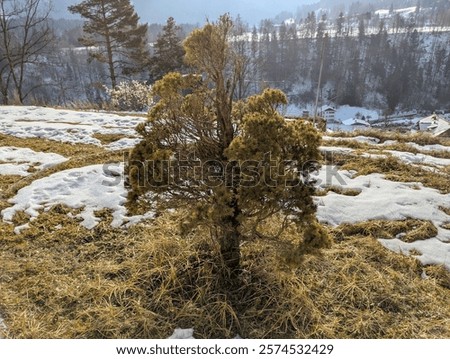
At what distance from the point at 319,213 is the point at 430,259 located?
3.51ft

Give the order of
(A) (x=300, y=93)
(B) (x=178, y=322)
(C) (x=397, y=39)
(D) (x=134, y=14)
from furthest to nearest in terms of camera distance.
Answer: (C) (x=397, y=39) → (A) (x=300, y=93) → (D) (x=134, y=14) → (B) (x=178, y=322)

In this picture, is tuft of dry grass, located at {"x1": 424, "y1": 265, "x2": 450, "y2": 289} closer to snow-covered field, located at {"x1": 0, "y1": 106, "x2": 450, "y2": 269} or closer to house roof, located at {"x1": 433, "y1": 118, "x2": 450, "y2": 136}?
snow-covered field, located at {"x1": 0, "y1": 106, "x2": 450, "y2": 269}

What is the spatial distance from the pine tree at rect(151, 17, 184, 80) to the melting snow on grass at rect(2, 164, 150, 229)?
1495cm

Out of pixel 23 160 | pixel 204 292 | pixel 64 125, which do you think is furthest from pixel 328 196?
pixel 64 125

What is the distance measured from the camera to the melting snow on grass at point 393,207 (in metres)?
2.87

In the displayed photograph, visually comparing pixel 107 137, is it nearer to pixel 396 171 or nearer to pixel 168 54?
pixel 396 171

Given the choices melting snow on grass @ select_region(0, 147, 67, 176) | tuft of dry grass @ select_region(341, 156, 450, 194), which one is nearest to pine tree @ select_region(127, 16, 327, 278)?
tuft of dry grass @ select_region(341, 156, 450, 194)

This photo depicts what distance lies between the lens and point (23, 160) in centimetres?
509

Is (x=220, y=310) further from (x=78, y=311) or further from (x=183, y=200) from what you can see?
(x=78, y=311)

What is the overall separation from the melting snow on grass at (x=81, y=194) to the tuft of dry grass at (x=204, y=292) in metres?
0.51

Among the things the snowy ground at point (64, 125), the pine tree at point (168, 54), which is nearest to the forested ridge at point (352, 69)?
A: the pine tree at point (168, 54)

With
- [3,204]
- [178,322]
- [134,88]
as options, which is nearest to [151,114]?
[178,322]

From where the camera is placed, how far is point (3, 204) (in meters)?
3.62

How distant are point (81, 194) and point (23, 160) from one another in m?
2.09
